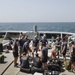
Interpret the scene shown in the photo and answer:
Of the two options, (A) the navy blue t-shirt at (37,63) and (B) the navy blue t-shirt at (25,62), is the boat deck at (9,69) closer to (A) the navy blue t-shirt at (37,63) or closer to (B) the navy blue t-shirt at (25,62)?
(B) the navy blue t-shirt at (25,62)

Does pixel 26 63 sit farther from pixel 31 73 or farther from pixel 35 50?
pixel 35 50

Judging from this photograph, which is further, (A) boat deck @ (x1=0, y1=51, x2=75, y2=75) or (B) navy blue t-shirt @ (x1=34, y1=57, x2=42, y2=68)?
(A) boat deck @ (x1=0, y1=51, x2=75, y2=75)

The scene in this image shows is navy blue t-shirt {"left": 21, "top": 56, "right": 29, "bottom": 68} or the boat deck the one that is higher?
navy blue t-shirt {"left": 21, "top": 56, "right": 29, "bottom": 68}

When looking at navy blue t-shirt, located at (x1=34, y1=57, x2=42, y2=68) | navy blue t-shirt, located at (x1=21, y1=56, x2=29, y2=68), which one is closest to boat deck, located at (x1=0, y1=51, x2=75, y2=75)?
navy blue t-shirt, located at (x1=21, y1=56, x2=29, y2=68)

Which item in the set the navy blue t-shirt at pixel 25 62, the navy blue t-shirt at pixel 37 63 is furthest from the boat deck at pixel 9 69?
the navy blue t-shirt at pixel 37 63

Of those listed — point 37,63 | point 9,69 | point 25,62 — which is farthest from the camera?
point 9,69

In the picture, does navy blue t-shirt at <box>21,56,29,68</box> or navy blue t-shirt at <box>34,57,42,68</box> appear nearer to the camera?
navy blue t-shirt at <box>34,57,42,68</box>

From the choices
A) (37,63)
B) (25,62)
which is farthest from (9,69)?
(37,63)

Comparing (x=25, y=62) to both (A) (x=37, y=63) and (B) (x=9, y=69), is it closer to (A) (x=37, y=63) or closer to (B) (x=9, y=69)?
(A) (x=37, y=63)

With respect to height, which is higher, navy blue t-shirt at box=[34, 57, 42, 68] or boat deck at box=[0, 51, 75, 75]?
navy blue t-shirt at box=[34, 57, 42, 68]

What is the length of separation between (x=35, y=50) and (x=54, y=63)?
2.96 metres

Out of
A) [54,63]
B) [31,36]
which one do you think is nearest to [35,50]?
[54,63]

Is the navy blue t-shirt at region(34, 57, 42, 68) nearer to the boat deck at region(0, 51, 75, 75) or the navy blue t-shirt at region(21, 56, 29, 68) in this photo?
the navy blue t-shirt at region(21, 56, 29, 68)

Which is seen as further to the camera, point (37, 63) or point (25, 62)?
point (25, 62)
